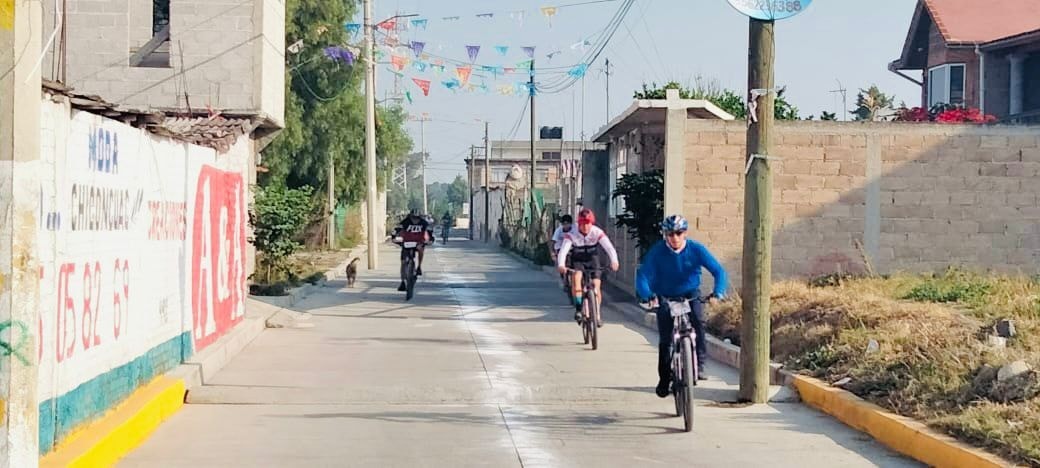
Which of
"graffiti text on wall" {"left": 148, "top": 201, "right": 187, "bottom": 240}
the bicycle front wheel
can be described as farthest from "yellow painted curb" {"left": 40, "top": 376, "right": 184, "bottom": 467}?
the bicycle front wheel

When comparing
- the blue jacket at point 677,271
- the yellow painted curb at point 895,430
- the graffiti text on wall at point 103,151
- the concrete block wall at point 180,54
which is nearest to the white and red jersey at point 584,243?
the yellow painted curb at point 895,430

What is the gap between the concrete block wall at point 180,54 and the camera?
19969mm

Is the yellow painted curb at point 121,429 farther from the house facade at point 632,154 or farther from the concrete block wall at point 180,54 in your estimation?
the house facade at point 632,154

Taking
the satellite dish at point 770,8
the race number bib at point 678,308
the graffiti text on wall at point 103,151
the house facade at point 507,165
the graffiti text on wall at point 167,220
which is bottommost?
the race number bib at point 678,308

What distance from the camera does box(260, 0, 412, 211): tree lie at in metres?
38.4

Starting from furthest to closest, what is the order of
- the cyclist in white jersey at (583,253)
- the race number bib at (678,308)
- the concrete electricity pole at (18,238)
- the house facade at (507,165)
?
the house facade at (507,165)
the cyclist in white jersey at (583,253)
the race number bib at (678,308)
the concrete electricity pole at (18,238)

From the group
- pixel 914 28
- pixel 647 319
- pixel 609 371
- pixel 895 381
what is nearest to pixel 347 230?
pixel 914 28

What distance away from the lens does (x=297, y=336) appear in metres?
18.5

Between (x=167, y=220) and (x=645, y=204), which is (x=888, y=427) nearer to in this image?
(x=167, y=220)

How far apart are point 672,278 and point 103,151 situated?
4.76m

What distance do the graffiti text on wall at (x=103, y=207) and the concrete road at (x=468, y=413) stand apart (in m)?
1.67

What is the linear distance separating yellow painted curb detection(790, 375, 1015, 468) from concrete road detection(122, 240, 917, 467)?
14 centimetres

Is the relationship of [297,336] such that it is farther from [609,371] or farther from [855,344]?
[855,344]

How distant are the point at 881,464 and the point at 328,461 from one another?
3.99 meters
